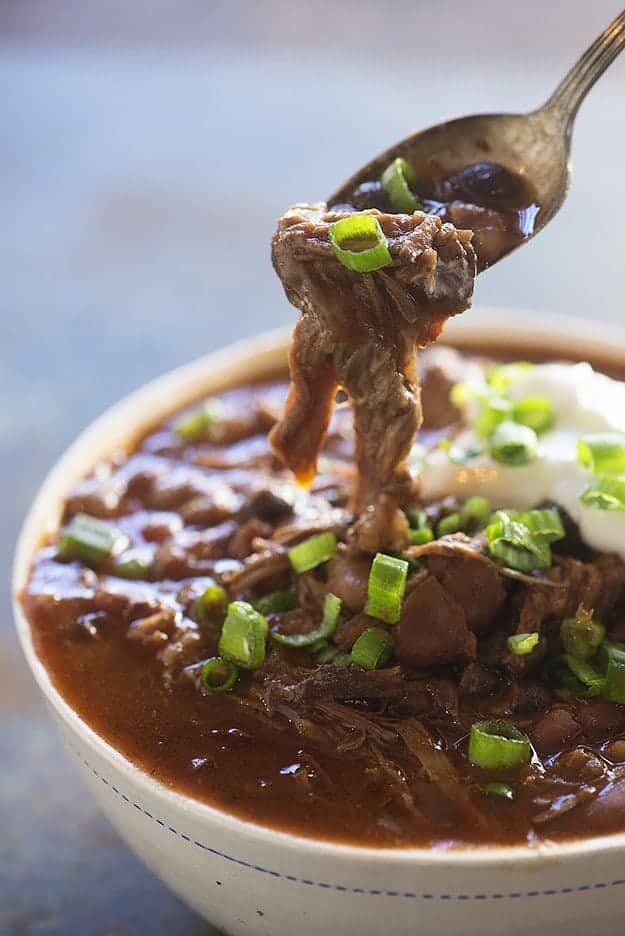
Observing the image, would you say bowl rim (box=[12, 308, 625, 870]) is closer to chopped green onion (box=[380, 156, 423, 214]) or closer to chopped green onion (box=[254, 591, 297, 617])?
chopped green onion (box=[254, 591, 297, 617])

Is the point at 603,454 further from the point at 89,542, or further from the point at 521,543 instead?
the point at 89,542

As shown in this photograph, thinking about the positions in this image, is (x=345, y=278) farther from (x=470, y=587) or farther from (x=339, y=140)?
(x=339, y=140)

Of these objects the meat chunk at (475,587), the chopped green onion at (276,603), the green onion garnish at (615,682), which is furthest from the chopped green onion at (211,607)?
the green onion garnish at (615,682)

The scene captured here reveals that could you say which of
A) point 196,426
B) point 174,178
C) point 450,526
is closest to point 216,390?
point 196,426

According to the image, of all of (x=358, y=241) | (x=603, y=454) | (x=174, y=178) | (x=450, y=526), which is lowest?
(x=450, y=526)

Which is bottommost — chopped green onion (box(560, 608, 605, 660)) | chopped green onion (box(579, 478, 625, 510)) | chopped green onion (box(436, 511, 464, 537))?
chopped green onion (box(560, 608, 605, 660))

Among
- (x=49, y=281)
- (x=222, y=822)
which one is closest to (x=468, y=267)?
(x=222, y=822)

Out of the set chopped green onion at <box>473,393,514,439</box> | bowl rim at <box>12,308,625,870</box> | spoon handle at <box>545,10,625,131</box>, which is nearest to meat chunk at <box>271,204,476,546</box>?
chopped green onion at <box>473,393,514,439</box>
